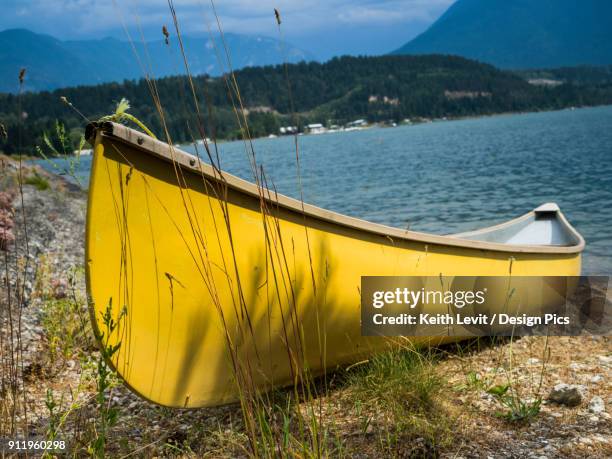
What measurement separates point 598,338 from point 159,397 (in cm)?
462

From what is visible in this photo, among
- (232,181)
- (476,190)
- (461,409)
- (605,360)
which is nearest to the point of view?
(232,181)

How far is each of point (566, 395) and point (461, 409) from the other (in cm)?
72

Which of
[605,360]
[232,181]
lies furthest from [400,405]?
[605,360]

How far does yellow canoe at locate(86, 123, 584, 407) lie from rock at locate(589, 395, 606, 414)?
1.40m

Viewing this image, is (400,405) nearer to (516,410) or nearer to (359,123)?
Result: (516,410)

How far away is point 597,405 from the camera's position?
3893 mm

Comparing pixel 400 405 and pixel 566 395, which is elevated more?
pixel 400 405

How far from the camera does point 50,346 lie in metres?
5.15

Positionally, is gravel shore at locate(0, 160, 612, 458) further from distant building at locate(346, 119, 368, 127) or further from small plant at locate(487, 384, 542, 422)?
distant building at locate(346, 119, 368, 127)

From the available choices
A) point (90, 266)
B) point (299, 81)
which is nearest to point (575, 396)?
point (90, 266)

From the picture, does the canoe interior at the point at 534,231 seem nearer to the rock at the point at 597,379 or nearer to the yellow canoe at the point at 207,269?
the rock at the point at 597,379

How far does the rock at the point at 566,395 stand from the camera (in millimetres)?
3932

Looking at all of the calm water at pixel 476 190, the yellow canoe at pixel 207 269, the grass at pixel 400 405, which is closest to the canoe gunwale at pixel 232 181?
the yellow canoe at pixel 207 269

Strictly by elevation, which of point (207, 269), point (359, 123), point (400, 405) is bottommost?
point (400, 405)
